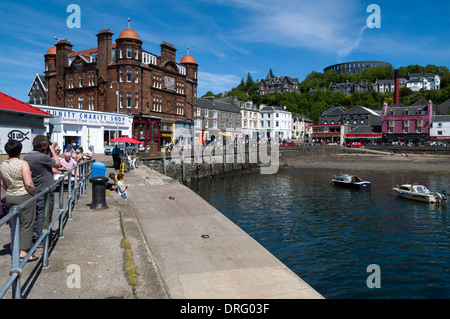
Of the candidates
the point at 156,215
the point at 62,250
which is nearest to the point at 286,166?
the point at 156,215

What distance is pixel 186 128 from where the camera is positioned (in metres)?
57.4

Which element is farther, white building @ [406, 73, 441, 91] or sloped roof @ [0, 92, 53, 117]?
white building @ [406, 73, 441, 91]

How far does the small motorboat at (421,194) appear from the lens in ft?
84.0

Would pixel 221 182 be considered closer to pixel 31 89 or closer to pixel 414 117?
pixel 31 89

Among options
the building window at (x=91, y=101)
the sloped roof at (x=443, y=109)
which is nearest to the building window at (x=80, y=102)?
the building window at (x=91, y=101)

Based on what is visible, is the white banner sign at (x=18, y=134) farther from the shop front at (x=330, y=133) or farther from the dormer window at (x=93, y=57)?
the shop front at (x=330, y=133)

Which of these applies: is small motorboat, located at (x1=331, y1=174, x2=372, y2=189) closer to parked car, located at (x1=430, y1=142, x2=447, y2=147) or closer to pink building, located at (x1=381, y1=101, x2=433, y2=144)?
parked car, located at (x1=430, y1=142, x2=447, y2=147)

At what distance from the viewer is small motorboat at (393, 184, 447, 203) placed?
84.0ft

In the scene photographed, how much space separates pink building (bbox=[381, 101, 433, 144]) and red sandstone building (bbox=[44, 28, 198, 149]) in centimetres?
6022

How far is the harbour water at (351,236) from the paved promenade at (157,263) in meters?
4.63

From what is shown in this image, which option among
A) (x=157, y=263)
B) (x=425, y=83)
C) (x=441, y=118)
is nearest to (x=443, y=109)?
(x=441, y=118)

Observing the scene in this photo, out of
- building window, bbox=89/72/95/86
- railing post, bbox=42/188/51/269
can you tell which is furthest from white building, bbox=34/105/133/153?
railing post, bbox=42/188/51/269

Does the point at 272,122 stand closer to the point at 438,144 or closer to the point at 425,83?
the point at 438,144

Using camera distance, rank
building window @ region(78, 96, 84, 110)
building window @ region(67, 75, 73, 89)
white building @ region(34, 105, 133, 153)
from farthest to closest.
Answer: building window @ region(67, 75, 73, 89) < building window @ region(78, 96, 84, 110) < white building @ region(34, 105, 133, 153)
